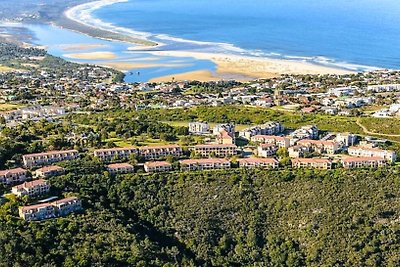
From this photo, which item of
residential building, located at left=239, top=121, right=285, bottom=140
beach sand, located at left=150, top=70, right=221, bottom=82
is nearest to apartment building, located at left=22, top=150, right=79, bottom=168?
residential building, located at left=239, top=121, right=285, bottom=140

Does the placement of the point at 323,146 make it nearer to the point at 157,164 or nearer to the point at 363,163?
the point at 363,163

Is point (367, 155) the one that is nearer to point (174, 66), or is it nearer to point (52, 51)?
point (174, 66)

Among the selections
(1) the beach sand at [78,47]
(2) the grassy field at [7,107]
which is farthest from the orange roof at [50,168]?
(1) the beach sand at [78,47]

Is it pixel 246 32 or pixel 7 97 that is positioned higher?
pixel 246 32

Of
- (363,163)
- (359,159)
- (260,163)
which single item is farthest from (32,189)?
(363,163)

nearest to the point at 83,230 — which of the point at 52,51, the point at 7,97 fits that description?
the point at 7,97

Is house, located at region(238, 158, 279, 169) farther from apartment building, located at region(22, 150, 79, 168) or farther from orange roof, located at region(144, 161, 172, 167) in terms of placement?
apartment building, located at region(22, 150, 79, 168)

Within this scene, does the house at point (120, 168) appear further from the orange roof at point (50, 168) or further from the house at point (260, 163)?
→ the house at point (260, 163)
